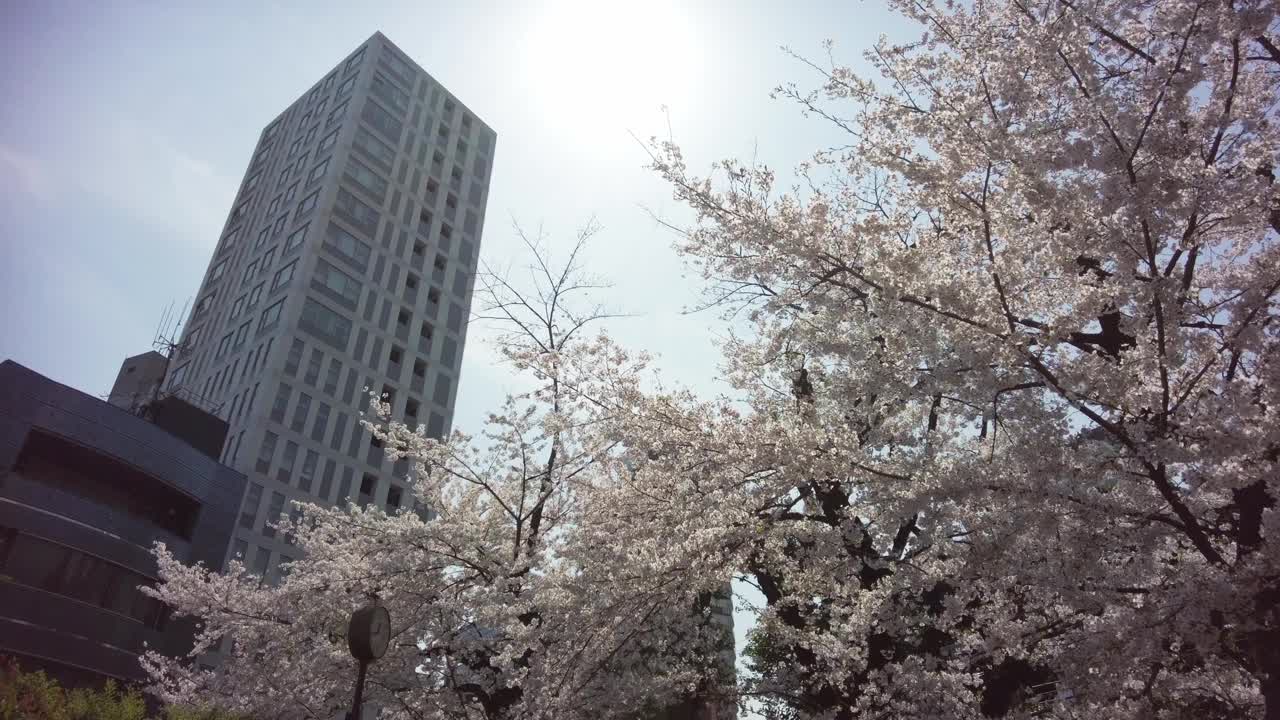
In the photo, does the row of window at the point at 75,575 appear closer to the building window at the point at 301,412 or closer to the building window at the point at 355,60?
the building window at the point at 301,412

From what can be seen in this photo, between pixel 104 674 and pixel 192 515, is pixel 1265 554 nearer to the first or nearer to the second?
pixel 104 674

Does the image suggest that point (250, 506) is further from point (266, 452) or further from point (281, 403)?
point (281, 403)

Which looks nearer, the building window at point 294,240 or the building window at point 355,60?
the building window at point 294,240

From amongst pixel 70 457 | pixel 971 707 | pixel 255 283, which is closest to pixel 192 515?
pixel 70 457

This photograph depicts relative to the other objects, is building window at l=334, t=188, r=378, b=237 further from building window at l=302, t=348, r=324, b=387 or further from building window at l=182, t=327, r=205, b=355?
building window at l=182, t=327, r=205, b=355

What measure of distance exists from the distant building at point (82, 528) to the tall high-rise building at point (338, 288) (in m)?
10.0

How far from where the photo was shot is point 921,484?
6.05m

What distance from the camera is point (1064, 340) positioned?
245 inches

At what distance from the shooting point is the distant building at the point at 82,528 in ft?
76.3

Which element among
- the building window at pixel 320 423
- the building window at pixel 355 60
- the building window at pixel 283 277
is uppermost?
the building window at pixel 355 60

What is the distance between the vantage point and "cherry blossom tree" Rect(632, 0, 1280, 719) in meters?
5.48

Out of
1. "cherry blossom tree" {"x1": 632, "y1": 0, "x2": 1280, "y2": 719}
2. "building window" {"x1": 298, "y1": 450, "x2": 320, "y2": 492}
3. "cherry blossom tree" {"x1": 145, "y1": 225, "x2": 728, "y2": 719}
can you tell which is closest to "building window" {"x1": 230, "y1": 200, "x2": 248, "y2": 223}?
"building window" {"x1": 298, "y1": 450, "x2": 320, "y2": 492}

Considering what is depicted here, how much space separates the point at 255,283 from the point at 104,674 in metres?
31.0

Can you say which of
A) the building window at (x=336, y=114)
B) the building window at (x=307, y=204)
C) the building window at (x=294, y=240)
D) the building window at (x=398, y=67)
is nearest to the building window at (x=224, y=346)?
the building window at (x=294, y=240)
